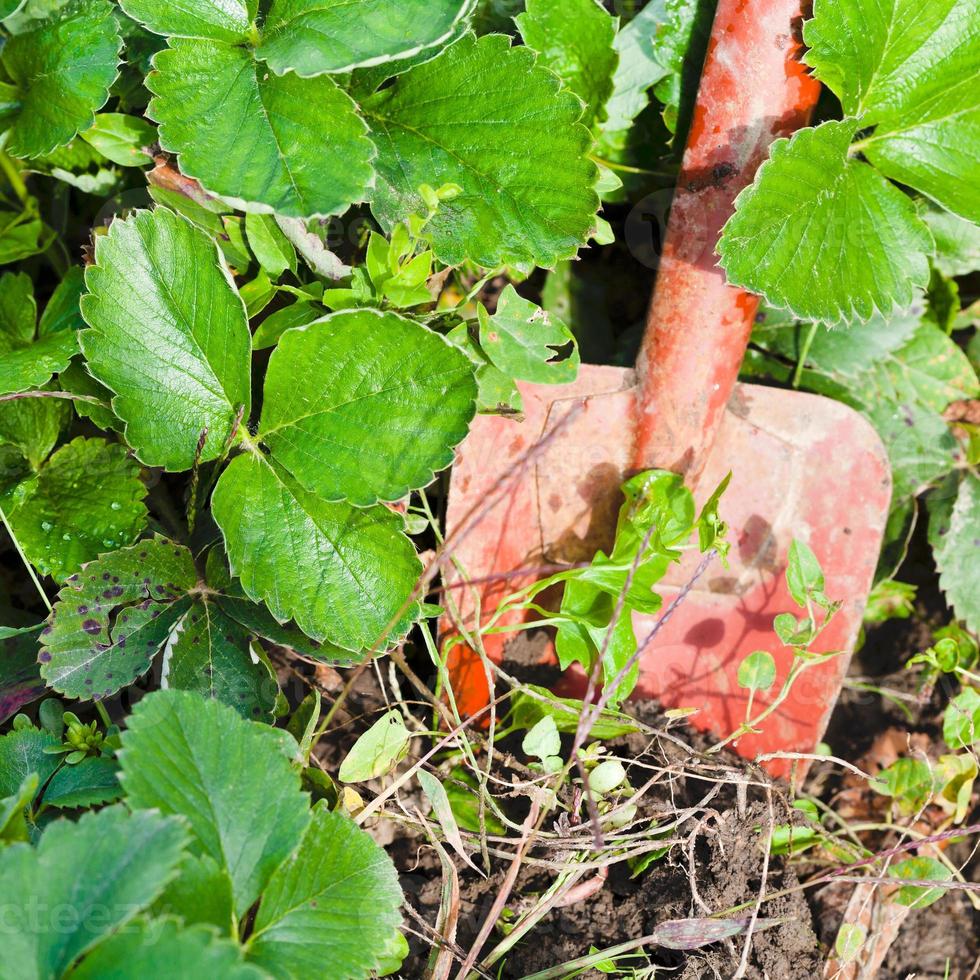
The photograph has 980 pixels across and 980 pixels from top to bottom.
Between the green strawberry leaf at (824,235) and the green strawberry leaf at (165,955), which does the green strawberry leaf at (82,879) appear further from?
the green strawberry leaf at (824,235)

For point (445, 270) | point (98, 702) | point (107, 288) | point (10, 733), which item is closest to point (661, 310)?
point (445, 270)

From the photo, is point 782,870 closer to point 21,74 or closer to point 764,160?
point 764,160

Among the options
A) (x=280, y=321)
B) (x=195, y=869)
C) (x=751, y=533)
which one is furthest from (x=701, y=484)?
(x=195, y=869)

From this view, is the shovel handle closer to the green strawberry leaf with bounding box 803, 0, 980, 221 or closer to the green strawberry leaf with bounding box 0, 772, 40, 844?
the green strawberry leaf with bounding box 803, 0, 980, 221

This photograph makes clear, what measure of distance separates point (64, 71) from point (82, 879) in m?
1.04

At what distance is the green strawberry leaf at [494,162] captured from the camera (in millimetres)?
1279

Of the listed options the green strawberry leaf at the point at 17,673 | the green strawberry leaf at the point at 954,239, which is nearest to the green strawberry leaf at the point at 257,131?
the green strawberry leaf at the point at 17,673

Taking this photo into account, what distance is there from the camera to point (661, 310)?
1480 mm

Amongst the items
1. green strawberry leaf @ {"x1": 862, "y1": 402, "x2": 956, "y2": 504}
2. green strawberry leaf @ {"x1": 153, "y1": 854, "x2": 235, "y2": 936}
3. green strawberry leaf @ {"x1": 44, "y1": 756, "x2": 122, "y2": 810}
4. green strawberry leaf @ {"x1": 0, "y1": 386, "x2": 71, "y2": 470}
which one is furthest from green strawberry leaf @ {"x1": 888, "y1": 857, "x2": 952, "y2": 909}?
green strawberry leaf @ {"x1": 0, "y1": 386, "x2": 71, "y2": 470}

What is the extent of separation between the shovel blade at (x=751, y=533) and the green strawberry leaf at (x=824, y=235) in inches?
10.7

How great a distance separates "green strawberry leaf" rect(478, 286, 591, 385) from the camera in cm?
135

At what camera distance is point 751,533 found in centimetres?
158

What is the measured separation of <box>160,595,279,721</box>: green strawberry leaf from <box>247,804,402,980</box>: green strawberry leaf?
214 mm

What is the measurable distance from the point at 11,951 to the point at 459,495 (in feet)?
2.80
